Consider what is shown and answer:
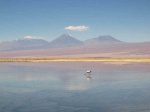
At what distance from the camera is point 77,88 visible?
16.5m

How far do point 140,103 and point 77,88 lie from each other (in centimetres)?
512

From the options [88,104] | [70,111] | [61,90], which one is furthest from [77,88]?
[70,111]

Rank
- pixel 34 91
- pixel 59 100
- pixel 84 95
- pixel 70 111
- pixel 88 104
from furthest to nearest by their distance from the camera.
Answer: pixel 34 91 → pixel 84 95 → pixel 59 100 → pixel 88 104 → pixel 70 111

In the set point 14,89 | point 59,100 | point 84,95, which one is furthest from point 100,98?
point 14,89

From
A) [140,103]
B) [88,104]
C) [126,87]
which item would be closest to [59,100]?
[88,104]

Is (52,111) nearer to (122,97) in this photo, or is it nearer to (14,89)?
(122,97)

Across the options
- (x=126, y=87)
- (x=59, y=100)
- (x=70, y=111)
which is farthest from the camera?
(x=126, y=87)

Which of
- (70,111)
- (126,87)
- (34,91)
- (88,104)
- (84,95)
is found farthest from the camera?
(126,87)

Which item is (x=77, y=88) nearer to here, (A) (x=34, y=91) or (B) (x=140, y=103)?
(A) (x=34, y=91)

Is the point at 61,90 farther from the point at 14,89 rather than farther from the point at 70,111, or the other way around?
the point at 70,111

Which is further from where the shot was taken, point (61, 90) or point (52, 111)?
point (61, 90)

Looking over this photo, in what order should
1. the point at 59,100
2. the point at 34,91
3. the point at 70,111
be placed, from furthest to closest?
1. the point at 34,91
2. the point at 59,100
3. the point at 70,111

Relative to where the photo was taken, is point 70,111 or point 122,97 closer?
point 70,111

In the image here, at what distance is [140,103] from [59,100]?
12.4 feet
